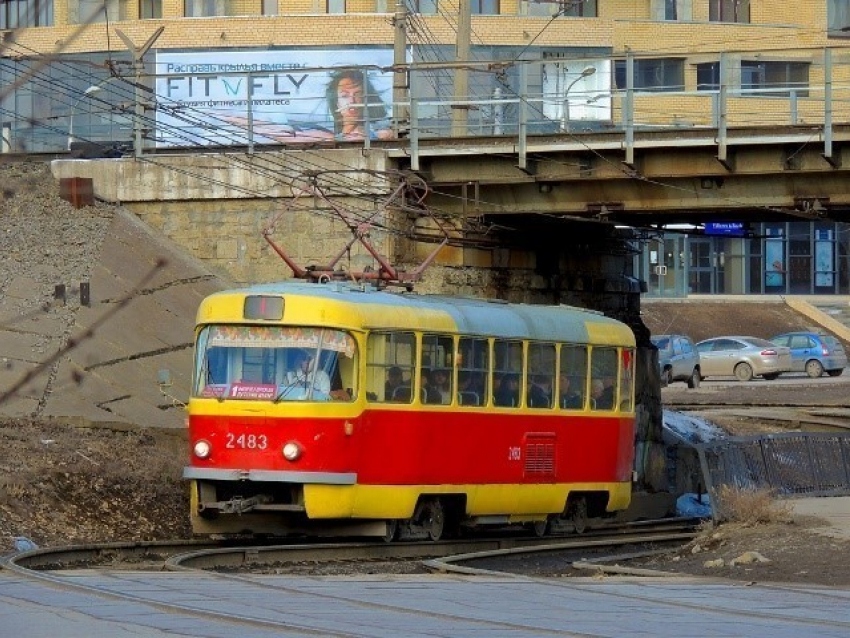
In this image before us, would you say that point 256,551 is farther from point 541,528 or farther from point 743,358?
point 743,358

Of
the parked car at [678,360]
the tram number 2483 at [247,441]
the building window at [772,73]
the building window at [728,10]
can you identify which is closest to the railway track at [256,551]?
the tram number 2483 at [247,441]

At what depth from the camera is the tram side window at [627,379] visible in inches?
876

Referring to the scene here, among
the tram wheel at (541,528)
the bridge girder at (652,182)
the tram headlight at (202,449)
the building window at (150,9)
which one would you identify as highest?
the building window at (150,9)

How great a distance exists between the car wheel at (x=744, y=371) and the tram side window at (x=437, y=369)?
115 feet

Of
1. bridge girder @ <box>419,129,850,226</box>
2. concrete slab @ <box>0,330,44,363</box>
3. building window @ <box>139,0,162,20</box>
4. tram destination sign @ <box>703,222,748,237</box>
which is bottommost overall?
concrete slab @ <box>0,330,44,363</box>

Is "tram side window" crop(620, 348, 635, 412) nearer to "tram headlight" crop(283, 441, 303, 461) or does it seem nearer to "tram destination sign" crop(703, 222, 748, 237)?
"tram headlight" crop(283, 441, 303, 461)

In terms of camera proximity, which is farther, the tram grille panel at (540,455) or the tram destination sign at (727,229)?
the tram destination sign at (727,229)

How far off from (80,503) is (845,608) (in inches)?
395

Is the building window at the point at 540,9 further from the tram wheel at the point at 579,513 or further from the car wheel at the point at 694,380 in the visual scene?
the tram wheel at the point at 579,513

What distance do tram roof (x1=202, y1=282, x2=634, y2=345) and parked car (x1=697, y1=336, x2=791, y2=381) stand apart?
3044 centimetres

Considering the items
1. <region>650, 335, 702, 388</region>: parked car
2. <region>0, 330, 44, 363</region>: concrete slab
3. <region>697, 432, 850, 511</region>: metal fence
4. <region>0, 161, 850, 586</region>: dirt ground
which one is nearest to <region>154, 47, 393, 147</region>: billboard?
<region>650, 335, 702, 388</region>: parked car

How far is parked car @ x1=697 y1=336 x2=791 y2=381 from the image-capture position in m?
52.1

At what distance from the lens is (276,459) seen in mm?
17219

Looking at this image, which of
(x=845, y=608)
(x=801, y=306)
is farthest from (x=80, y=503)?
(x=801, y=306)
